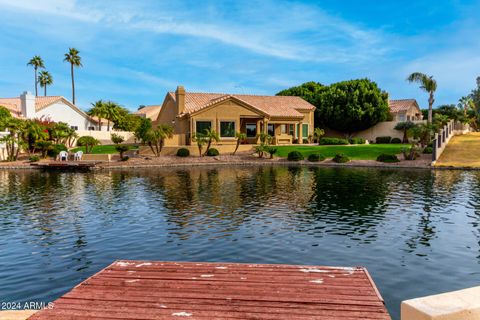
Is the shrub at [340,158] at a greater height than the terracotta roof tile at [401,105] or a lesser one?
lesser

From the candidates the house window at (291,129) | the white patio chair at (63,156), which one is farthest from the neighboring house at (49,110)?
the house window at (291,129)

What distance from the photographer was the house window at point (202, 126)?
54178 millimetres

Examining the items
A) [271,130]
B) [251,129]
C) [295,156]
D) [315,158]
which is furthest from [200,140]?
[271,130]

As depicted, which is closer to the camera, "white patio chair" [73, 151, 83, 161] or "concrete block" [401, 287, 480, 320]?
"concrete block" [401, 287, 480, 320]

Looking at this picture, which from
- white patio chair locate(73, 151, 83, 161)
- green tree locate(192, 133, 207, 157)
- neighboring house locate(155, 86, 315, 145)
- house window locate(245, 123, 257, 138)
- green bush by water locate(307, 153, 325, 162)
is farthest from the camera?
house window locate(245, 123, 257, 138)

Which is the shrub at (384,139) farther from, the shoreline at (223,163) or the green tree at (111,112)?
the green tree at (111,112)

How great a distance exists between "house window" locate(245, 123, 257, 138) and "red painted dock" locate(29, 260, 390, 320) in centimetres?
5083

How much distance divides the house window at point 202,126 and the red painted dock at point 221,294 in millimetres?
45282

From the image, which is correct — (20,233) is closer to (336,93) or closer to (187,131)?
(187,131)

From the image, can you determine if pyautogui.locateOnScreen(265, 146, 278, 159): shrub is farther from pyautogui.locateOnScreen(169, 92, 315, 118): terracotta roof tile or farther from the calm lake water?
the calm lake water

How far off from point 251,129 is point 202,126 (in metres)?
9.16

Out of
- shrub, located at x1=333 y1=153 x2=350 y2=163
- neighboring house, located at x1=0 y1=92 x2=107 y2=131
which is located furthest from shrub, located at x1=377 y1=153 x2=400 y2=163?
neighboring house, located at x1=0 y1=92 x2=107 y2=131

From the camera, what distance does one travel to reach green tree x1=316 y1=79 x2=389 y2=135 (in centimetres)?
6550

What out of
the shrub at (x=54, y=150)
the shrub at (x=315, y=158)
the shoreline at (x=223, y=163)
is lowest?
the shoreline at (x=223, y=163)
